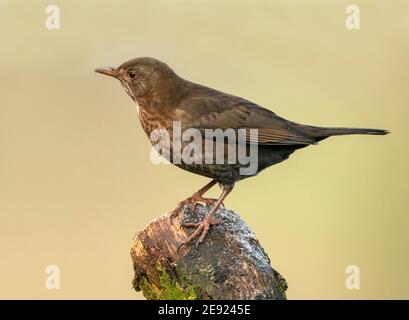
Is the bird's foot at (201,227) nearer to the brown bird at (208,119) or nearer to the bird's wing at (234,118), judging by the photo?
the brown bird at (208,119)

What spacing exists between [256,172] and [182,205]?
0.90 metres

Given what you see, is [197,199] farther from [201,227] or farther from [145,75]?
[145,75]

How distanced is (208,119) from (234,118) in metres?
0.30

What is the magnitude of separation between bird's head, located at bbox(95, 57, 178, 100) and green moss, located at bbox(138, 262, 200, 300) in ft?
6.50

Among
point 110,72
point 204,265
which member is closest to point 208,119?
point 110,72

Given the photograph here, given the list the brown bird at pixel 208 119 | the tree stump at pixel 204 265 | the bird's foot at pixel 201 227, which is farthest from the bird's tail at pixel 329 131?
the bird's foot at pixel 201 227

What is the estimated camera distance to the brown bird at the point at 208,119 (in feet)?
20.2

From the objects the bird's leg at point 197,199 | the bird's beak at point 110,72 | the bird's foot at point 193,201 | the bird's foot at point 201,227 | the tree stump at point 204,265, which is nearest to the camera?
the tree stump at point 204,265

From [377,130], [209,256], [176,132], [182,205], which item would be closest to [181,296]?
[209,256]

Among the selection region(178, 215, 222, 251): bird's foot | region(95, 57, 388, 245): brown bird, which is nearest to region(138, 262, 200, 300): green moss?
region(178, 215, 222, 251): bird's foot

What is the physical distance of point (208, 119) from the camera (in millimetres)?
6223

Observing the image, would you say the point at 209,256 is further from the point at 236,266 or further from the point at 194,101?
the point at 194,101

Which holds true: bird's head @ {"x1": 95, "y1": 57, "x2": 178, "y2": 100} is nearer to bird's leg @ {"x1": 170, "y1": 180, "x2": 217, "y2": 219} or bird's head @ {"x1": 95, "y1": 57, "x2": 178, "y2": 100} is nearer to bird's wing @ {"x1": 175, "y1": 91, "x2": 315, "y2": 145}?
bird's wing @ {"x1": 175, "y1": 91, "x2": 315, "y2": 145}

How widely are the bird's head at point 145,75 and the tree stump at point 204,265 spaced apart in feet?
4.79
